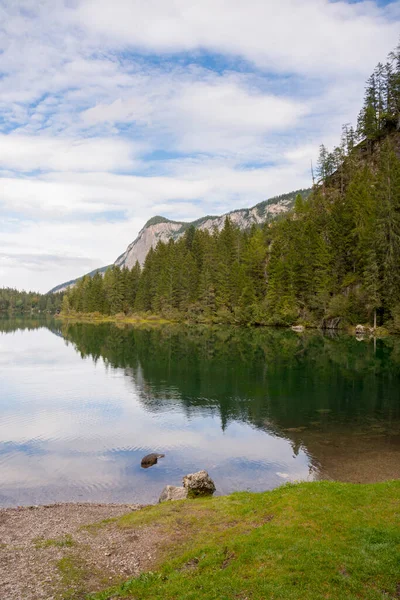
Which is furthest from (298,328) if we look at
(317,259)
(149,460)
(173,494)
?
(173,494)

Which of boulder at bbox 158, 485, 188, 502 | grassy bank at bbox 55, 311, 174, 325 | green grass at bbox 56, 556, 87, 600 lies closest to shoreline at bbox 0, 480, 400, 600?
green grass at bbox 56, 556, 87, 600

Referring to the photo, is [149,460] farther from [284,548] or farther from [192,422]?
[284,548]

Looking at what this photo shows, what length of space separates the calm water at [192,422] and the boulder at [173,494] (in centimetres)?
126

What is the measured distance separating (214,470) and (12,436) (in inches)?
634

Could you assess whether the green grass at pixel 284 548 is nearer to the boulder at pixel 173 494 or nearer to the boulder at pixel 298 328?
the boulder at pixel 173 494

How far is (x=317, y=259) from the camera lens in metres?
117

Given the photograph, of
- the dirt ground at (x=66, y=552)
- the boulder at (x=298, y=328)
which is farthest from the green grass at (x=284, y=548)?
the boulder at (x=298, y=328)

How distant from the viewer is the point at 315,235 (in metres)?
121

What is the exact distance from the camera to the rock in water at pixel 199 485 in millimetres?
19812

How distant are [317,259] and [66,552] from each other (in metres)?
112

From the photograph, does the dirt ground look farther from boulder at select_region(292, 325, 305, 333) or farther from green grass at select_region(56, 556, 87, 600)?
boulder at select_region(292, 325, 305, 333)

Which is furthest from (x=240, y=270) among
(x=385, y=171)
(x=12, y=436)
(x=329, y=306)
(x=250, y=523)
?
(x=250, y=523)

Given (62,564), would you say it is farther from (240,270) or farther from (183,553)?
(240,270)

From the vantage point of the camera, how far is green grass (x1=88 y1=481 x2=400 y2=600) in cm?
973
